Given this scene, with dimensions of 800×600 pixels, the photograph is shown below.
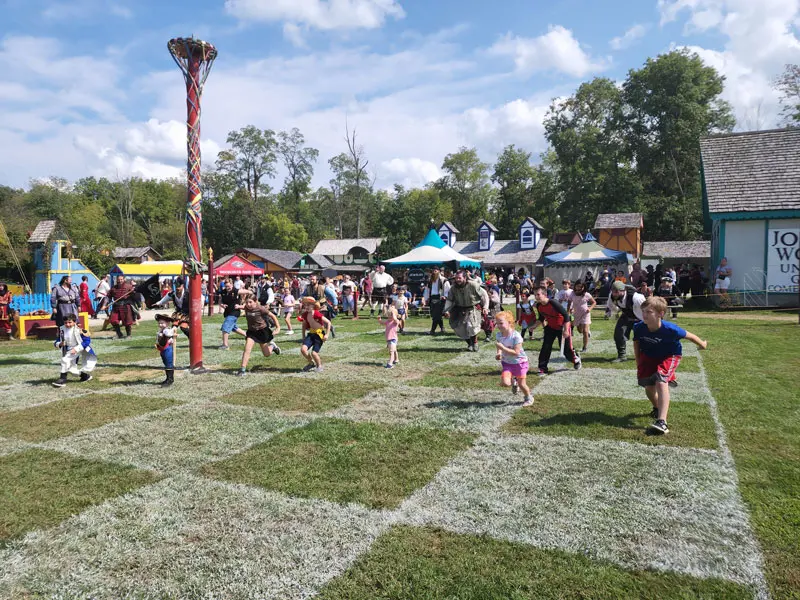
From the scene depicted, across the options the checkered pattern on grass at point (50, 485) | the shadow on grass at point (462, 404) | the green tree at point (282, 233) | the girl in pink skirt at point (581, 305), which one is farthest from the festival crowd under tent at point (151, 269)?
the green tree at point (282, 233)

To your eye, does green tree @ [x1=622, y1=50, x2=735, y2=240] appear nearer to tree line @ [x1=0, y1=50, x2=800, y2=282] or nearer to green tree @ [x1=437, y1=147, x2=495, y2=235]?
tree line @ [x1=0, y1=50, x2=800, y2=282]

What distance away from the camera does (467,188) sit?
71.3 metres

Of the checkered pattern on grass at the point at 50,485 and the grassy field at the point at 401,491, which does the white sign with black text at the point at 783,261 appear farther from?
the checkered pattern on grass at the point at 50,485

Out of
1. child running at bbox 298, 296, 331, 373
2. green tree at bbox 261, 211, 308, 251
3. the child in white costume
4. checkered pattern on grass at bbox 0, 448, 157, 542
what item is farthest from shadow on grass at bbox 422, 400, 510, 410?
green tree at bbox 261, 211, 308, 251

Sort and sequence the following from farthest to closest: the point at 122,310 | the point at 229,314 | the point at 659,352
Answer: the point at 122,310
the point at 229,314
the point at 659,352

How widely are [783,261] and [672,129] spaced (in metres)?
34.3

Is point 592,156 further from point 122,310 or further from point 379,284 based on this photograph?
point 122,310

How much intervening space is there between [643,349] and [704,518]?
2.60m

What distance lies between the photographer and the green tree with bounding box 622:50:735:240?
164 feet

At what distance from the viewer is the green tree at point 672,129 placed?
164 feet

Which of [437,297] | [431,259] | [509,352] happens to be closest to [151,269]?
[431,259]

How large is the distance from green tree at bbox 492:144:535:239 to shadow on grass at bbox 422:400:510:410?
5863cm

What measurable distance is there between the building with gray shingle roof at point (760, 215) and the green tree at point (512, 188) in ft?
134

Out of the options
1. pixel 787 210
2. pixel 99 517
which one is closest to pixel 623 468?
pixel 99 517
